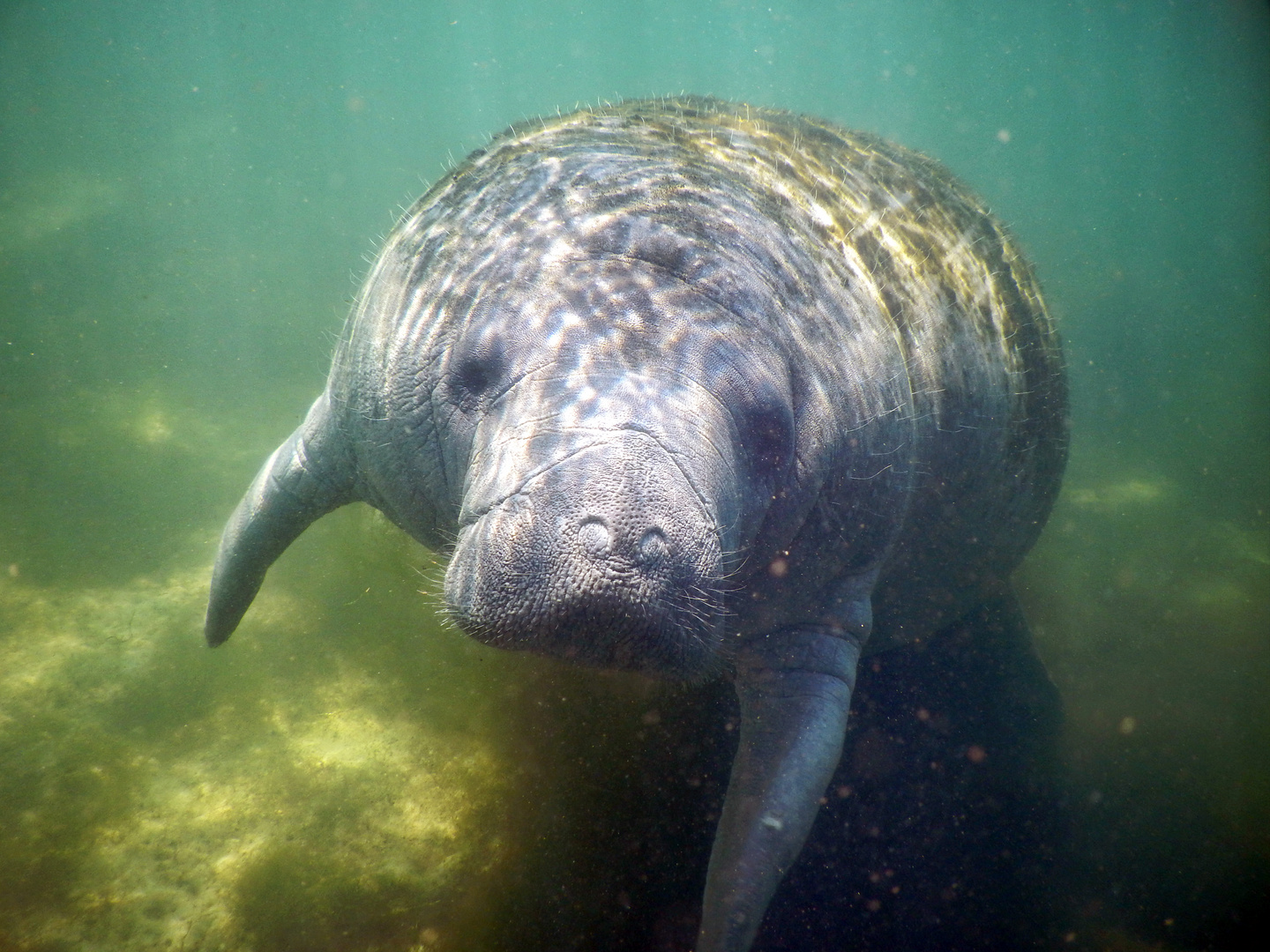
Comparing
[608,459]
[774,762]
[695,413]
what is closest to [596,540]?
[608,459]

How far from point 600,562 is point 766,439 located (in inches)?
34.4

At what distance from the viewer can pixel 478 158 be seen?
303 cm

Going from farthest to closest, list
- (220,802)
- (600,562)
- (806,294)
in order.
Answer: (220,802), (806,294), (600,562)

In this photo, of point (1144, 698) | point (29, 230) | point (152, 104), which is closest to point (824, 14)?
point (152, 104)

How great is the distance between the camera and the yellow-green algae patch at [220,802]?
9.89 feet

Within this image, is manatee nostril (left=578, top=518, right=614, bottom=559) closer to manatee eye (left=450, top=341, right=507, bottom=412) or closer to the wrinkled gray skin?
the wrinkled gray skin

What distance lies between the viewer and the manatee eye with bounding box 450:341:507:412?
2113 millimetres

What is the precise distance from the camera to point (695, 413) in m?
1.86

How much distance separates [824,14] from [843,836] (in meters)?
82.5

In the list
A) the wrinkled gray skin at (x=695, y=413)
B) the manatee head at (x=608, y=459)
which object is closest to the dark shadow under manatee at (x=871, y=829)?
the wrinkled gray skin at (x=695, y=413)

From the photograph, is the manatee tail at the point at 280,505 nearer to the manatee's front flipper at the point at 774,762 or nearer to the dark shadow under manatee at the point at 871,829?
the dark shadow under manatee at the point at 871,829

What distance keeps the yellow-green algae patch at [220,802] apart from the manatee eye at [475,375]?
7.70 feet

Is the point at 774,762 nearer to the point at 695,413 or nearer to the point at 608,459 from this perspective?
the point at 695,413

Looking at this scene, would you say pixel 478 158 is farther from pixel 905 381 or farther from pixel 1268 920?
pixel 1268 920
